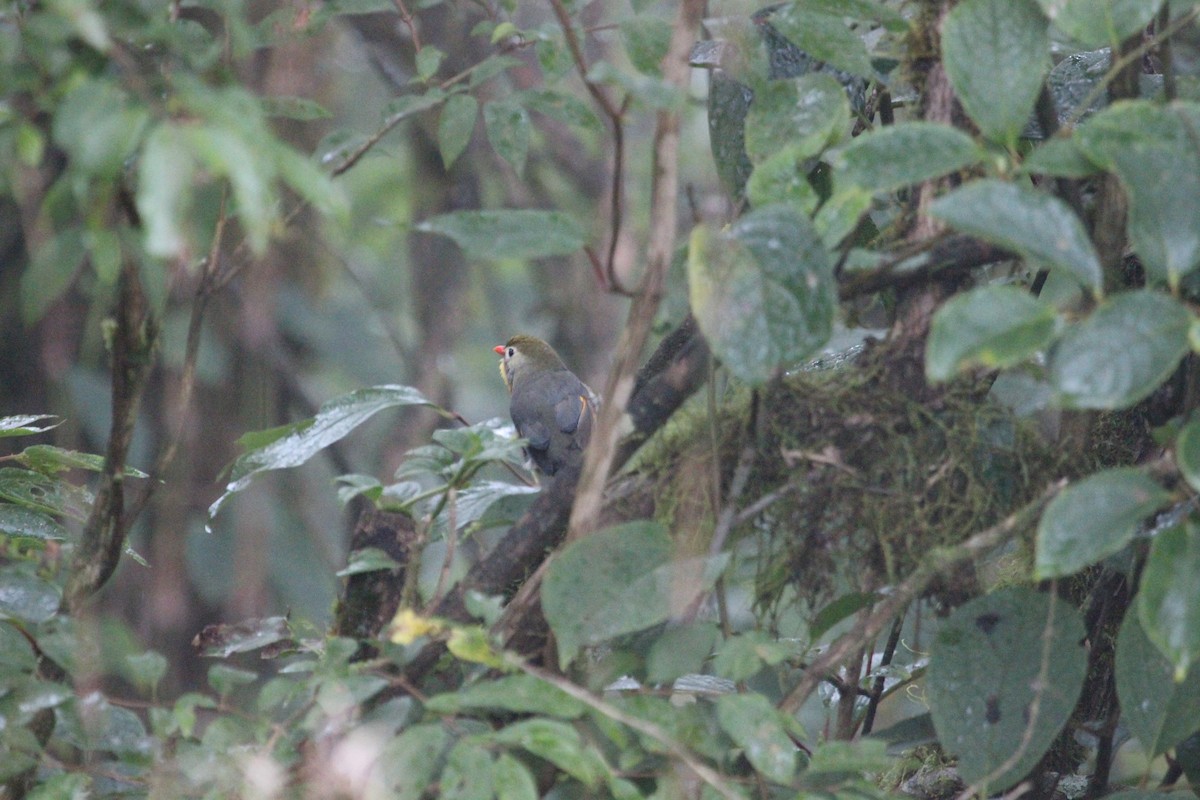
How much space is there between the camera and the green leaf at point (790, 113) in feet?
3.82

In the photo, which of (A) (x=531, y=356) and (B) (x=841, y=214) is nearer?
(B) (x=841, y=214)

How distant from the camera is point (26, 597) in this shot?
46.6 inches

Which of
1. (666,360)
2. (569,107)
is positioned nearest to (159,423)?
(666,360)

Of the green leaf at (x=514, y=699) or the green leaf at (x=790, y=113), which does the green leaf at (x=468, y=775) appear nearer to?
the green leaf at (x=514, y=699)

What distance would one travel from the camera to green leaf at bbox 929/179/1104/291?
2.80ft

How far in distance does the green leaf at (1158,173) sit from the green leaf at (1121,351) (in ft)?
0.15

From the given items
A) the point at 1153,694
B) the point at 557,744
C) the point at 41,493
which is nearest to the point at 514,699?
the point at 557,744

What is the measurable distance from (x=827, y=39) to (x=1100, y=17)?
0.89ft

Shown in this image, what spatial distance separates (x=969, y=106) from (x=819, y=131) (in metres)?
0.16

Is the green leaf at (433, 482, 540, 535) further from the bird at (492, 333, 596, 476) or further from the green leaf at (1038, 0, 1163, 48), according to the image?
the bird at (492, 333, 596, 476)

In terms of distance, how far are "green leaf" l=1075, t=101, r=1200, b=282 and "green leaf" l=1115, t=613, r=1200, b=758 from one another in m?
0.44

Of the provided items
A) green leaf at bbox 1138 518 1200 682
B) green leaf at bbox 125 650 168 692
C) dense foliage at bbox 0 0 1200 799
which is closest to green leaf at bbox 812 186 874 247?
dense foliage at bbox 0 0 1200 799

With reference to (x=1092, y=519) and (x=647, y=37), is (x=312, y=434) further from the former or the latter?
(x=1092, y=519)

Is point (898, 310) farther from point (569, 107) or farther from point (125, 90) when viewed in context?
point (125, 90)
